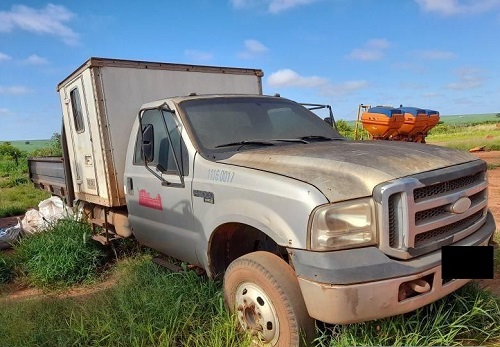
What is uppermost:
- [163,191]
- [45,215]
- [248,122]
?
[248,122]

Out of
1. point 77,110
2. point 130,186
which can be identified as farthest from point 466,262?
point 77,110

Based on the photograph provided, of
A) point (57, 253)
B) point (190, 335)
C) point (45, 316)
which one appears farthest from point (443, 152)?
point (57, 253)

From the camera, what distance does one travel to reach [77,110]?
5785 mm

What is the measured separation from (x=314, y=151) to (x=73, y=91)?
4018 millimetres

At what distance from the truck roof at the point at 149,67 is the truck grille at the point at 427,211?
3.79 m

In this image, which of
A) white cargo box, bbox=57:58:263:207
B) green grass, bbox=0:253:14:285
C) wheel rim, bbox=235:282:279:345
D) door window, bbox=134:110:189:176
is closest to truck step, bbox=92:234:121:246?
white cargo box, bbox=57:58:263:207

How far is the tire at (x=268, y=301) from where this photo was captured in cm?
260

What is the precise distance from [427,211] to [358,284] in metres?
0.68

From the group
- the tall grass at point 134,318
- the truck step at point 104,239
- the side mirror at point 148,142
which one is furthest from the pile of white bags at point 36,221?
the side mirror at point 148,142

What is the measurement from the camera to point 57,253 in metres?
5.45

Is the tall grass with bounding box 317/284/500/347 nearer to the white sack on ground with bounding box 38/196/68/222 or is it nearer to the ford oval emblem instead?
the ford oval emblem

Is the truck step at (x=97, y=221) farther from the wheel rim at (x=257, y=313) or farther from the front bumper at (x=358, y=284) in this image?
the front bumper at (x=358, y=284)

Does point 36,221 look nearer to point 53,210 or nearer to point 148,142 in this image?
point 53,210

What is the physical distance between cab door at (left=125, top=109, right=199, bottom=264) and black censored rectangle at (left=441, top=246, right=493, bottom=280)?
196 cm
